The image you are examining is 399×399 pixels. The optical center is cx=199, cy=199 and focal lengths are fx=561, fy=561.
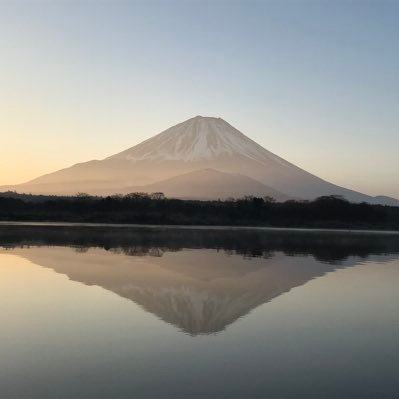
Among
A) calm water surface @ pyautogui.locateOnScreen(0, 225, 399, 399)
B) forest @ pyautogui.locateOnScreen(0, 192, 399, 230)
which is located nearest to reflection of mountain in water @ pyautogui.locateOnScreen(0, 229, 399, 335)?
calm water surface @ pyautogui.locateOnScreen(0, 225, 399, 399)

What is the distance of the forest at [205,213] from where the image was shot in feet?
220

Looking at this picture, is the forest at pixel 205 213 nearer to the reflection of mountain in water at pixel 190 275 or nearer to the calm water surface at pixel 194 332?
the reflection of mountain in water at pixel 190 275

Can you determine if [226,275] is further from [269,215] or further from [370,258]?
[269,215]

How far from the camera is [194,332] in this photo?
29.8 ft

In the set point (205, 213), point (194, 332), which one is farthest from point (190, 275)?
point (205, 213)

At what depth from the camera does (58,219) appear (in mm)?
66875

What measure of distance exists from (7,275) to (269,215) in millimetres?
59009

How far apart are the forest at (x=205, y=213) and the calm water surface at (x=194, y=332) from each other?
49.8 meters

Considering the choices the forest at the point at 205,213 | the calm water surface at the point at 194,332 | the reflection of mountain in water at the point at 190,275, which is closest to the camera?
the calm water surface at the point at 194,332

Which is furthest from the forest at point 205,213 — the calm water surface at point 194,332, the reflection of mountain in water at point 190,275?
the calm water surface at point 194,332

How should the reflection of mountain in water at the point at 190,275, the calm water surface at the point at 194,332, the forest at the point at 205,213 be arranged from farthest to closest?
the forest at the point at 205,213, the reflection of mountain in water at the point at 190,275, the calm water surface at the point at 194,332

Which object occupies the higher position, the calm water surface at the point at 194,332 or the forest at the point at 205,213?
the forest at the point at 205,213

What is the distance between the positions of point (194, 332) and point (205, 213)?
62.3m

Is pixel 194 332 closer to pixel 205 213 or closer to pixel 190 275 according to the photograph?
pixel 190 275
